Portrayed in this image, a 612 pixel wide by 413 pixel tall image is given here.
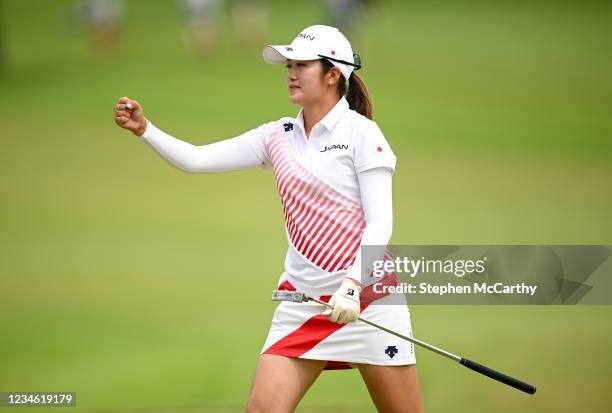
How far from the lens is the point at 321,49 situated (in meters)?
4.92

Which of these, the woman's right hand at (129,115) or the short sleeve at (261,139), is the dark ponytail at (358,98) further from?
the woman's right hand at (129,115)

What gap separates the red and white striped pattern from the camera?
4836 millimetres

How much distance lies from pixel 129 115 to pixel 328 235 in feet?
2.98

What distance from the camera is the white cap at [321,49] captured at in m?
4.91

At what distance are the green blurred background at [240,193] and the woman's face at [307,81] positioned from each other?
2939 millimetres

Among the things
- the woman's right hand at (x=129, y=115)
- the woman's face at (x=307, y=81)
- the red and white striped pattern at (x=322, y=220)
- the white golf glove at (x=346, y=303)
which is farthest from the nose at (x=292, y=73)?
the white golf glove at (x=346, y=303)

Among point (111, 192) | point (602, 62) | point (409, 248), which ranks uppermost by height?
point (602, 62)

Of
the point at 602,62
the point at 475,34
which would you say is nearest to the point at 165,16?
the point at 475,34

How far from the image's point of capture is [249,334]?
32.1ft

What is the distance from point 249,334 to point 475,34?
14354 millimetres

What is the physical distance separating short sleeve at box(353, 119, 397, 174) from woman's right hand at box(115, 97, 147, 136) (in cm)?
87

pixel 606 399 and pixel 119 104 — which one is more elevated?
pixel 119 104

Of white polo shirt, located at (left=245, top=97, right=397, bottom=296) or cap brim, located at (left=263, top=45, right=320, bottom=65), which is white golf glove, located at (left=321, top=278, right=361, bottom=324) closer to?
white polo shirt, located at (left=245, top=97, right=397, bottom=296)

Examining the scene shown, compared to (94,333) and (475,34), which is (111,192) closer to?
(94,333)
